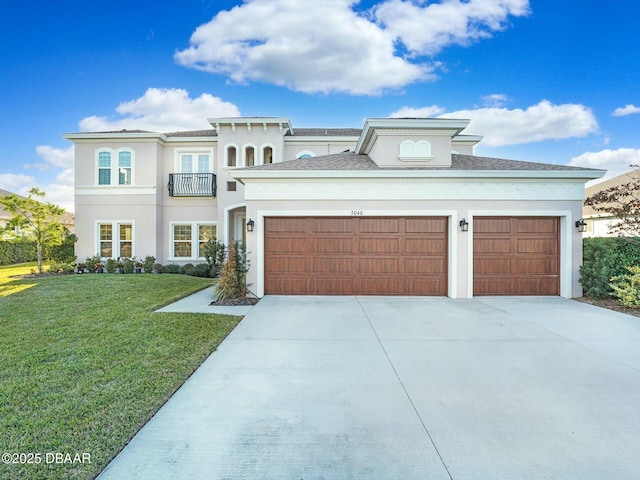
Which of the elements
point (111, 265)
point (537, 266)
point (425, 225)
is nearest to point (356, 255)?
point (425, 225)

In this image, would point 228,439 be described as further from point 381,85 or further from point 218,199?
point 381,85

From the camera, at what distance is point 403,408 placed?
3168 mm

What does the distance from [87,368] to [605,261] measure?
11460 mm

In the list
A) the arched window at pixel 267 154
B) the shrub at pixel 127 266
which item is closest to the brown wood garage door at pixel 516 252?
the arched window at pixel 267 154

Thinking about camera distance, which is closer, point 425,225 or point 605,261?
point 605,261

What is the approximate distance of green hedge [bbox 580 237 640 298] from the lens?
8148 millimetres

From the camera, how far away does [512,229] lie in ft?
30.0

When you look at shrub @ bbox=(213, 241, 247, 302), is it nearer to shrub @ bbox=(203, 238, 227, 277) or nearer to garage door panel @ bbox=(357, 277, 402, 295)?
garage door panel @ bbox=(357, 277, 402, 295)

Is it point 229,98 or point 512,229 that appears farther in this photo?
point 229,98

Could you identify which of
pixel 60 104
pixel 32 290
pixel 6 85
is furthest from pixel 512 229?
pixel 6 85

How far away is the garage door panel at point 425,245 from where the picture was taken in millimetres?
9219

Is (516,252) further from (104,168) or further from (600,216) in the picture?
(104,168)

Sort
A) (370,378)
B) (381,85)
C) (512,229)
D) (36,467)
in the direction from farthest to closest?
1. (381,85)
2. (512,229)
3. (370,378)
4. (36,467)

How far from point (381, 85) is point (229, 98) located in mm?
7871
